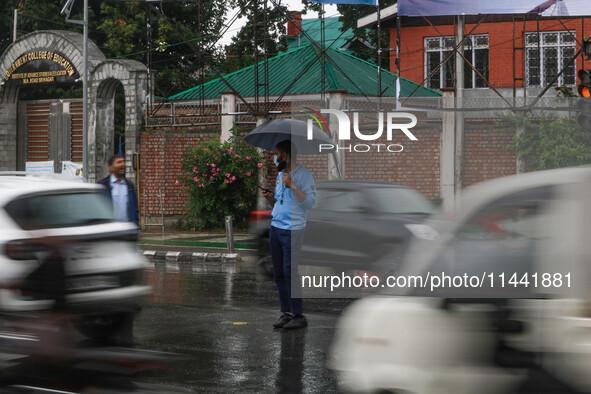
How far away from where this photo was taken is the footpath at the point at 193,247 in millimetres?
17844

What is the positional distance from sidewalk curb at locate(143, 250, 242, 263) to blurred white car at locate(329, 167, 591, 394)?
13.1 m

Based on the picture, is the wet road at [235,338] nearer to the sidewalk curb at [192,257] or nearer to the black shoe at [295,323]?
the black shoe at [295,323]

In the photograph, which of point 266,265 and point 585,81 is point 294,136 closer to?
point 266,265

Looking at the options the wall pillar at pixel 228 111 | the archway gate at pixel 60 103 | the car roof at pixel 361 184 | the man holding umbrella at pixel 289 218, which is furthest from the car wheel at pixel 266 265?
the archway gate at pixel 60 103

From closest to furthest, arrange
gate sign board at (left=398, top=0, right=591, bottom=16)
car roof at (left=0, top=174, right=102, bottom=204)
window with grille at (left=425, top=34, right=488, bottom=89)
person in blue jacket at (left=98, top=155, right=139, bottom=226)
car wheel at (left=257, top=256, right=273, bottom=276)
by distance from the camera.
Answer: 1. car roof at (left=0, top=174, right=102, bottom=204)
2. person in blue jacket at (left=98, top=155, right=139, bottom=226)
3. car wheel at (left=257, top=256, right=273, bottom=276)
4. gate sign board at (left=398, top=0, right=591, bottom=16)
5. window with grille at (left=425, top=34, right=488, bottom=89)

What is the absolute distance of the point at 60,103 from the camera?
28.8m

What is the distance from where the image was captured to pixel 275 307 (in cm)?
1052

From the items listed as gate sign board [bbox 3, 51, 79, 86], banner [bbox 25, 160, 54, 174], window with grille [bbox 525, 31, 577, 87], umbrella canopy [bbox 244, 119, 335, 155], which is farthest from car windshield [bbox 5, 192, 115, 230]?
window with grille [bbox 525, 31, 577, 87]

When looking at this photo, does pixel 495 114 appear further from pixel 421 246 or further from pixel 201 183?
pixel 201 183

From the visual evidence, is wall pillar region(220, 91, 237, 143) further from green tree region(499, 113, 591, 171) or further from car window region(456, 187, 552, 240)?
car window region(456, 187, 552, 240)

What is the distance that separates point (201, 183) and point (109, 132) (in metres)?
5.07

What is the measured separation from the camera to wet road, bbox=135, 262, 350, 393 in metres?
6.59

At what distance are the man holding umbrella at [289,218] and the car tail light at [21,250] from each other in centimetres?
258

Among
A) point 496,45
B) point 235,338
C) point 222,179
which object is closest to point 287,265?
point 235,338
